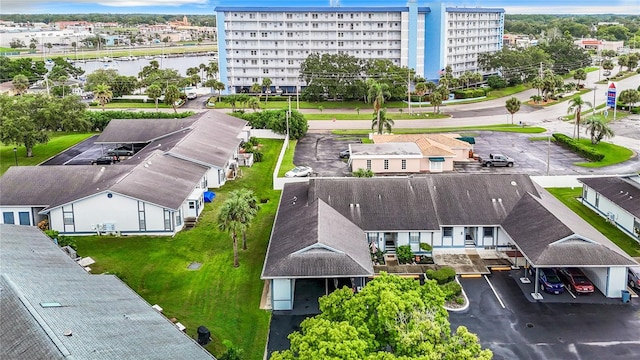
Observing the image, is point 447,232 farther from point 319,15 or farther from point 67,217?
point 319,15

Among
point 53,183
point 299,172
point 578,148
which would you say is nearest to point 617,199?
point 578,148

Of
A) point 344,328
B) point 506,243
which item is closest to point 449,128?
point 506,243

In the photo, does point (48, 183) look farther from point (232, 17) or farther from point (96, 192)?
point (232, 17)

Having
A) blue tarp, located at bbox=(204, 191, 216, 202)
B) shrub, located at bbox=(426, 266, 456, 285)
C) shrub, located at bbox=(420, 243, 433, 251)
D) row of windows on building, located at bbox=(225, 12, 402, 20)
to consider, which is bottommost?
shrub, located at bbox=(426, 266, 456, 285)

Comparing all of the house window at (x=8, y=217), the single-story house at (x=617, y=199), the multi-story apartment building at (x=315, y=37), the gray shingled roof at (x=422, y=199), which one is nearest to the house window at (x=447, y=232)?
the gray shingled roof at (x=422, y=199)

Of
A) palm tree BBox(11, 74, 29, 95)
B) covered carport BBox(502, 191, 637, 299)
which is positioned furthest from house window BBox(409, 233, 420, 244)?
palm tree BBox(11, 74, 29, 95)

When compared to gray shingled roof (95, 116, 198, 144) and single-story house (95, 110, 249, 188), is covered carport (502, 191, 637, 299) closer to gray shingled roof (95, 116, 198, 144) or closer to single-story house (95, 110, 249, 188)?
single-story house (95, 110, 249, 188)

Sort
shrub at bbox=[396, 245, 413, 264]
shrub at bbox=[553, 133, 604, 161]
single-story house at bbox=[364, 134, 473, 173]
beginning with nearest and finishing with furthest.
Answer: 1. shrub at bbox=[396, 245, 413, 264]
2. single-story house at bbox=[364, 134, 473, 173]
3. shrub at bbox=[553, 133, 604, 161]
